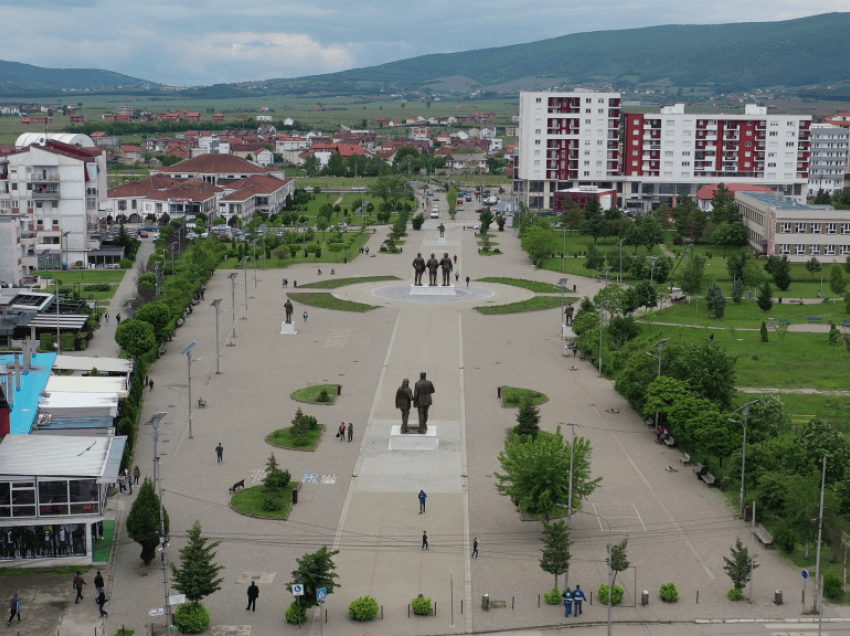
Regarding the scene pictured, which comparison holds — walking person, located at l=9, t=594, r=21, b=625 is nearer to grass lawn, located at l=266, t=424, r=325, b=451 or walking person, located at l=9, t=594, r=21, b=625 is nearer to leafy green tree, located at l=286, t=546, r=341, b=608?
leafy green tree, located at l=286, t=546, r=341, b=608

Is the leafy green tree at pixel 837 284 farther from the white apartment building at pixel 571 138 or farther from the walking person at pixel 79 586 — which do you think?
the walking person at pixel 79 586

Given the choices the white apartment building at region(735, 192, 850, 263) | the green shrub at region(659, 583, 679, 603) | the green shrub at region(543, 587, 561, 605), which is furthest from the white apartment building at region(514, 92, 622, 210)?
the green shrub at region(543, 587, 561, 605)

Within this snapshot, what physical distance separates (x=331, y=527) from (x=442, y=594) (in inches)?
241

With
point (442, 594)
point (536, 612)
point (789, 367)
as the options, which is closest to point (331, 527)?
point (442, 594)

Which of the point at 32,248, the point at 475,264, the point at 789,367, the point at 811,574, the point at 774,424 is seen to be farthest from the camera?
the point at 475,264

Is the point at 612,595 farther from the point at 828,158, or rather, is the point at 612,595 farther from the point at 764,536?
the point at 828,158

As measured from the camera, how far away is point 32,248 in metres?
95.4

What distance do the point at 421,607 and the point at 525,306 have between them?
49922 millimetres

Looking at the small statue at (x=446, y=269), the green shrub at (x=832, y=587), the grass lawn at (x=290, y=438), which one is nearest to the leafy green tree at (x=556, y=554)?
the green shrub at (x=832, y=587)

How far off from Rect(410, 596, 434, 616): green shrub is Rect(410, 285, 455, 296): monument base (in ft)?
174

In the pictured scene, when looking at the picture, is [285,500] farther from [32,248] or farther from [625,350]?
[32,248]

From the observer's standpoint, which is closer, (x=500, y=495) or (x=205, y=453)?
(x=500, y=495)

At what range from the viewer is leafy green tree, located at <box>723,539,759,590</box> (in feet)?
109

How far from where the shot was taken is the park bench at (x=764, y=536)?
37.2m
